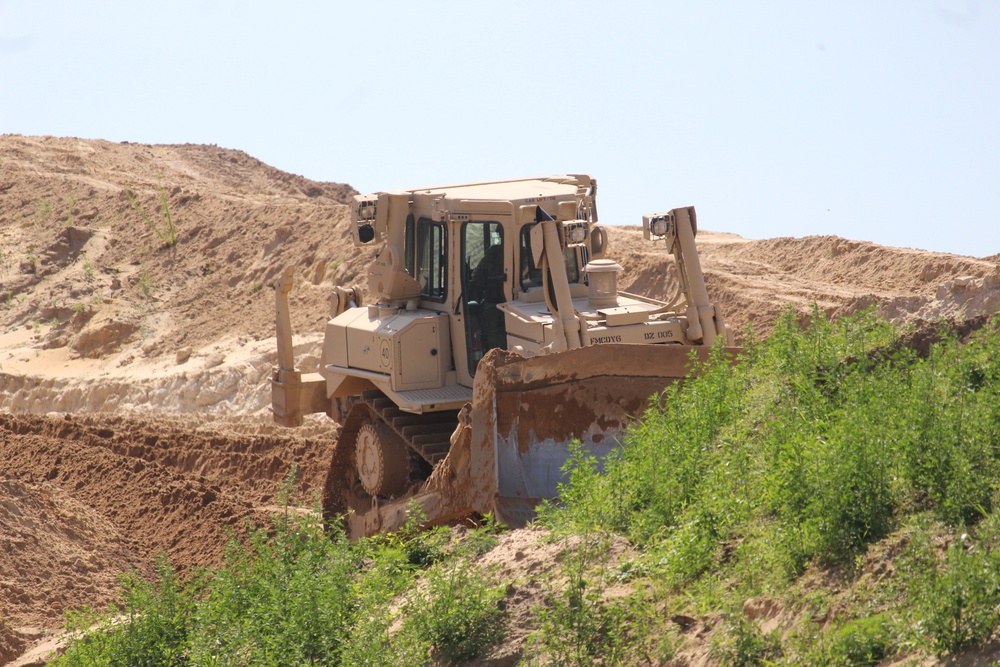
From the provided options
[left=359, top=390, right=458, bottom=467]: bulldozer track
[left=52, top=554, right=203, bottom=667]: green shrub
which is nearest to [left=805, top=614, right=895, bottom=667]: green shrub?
[left=52, top=554, right=203, bottom=667]: green shrub

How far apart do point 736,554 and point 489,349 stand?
13.6 ft

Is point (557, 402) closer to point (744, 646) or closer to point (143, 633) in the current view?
point (143, 633)

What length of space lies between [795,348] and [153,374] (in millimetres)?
13937

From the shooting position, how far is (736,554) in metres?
5.57

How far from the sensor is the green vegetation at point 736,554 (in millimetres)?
4820

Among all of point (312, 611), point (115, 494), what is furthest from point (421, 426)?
point (115, 494)

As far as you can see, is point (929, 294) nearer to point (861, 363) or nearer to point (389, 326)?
point (389, 326)

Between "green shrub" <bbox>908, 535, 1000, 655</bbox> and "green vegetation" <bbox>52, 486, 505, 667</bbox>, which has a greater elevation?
"green shrub" <bbox>908, 535, 1000, 655</bbox>

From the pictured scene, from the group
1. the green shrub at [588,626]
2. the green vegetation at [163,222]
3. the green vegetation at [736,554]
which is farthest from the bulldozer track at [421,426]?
the green vegetation at [163,222]

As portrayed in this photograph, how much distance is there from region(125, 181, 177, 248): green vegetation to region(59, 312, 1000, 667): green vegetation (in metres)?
17.6

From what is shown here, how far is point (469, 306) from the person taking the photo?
948 centimetres

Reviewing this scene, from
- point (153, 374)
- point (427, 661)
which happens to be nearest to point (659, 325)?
point (427, 661)

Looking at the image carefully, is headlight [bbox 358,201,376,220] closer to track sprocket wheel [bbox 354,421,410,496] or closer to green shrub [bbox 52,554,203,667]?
track sprocket wheel [bbox 354,421,410,496]

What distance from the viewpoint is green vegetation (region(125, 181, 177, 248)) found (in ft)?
80.0
